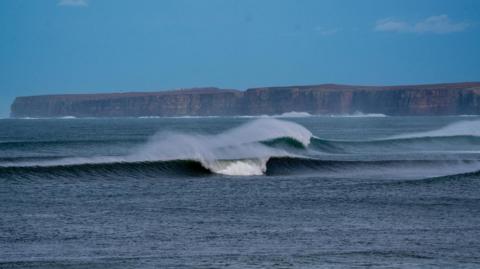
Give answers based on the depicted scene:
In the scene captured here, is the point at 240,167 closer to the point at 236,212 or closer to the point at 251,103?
the point at 236,212

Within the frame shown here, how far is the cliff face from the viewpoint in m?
168

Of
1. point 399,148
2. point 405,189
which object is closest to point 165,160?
point 405,189

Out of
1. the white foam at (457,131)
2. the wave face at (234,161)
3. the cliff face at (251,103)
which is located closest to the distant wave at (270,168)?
the wave face at (234,161)

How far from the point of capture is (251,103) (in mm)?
Answer: 172875

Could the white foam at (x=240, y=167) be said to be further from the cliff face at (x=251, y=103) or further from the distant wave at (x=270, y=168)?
the cliff face at (x=251, y=103)

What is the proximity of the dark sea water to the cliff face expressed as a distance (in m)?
135

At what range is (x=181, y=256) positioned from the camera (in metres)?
13.4

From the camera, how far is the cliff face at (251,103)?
16750 centimetres

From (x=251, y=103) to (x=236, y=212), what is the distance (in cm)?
15488

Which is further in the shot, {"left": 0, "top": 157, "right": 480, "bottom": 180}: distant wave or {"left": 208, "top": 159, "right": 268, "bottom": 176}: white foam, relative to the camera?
{"left": 208, "top": 159, "right": 268, "bottom": 176}: white foam

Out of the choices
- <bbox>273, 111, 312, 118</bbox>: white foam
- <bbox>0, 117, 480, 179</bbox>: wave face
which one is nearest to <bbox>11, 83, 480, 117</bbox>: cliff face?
<bbox>273, 111, 312, 118</bbox>: white foam

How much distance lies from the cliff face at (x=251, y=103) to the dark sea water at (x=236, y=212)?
13483 centimetres

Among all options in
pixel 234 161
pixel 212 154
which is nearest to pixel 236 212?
pixel 234 161

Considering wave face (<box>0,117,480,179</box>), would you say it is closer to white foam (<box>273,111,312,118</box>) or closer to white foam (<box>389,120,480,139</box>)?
white foam (<box>389,120,480,139</box>)
